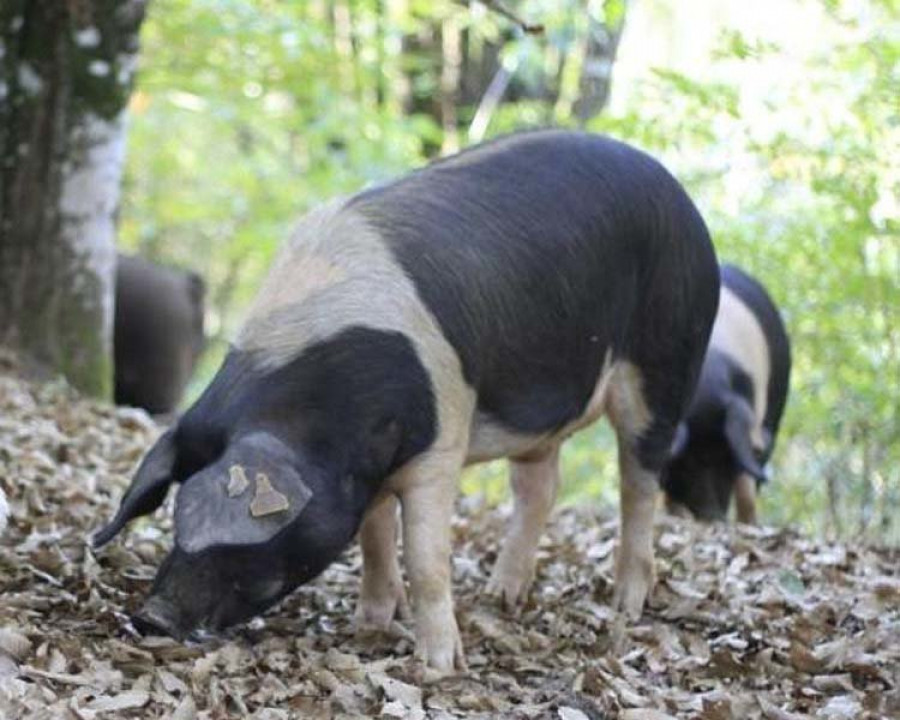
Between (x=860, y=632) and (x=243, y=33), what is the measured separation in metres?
6.99

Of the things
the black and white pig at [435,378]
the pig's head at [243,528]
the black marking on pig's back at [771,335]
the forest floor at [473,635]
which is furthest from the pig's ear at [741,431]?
the pig's head at [243,528]

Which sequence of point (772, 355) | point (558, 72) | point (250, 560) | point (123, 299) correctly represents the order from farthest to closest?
1. point (558, 72)
2. point (123, 299)
3. point (772, 355)
4. point (250, 560)

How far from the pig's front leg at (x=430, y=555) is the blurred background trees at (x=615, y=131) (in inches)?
86.8

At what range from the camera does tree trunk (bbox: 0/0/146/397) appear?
781cm

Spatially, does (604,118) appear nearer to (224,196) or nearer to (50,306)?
(50,306)

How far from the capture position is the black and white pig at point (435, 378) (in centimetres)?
456

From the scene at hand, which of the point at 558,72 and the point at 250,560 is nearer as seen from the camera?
the point at 250,560

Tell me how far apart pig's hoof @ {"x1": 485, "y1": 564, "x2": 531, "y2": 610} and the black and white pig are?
1 centimetres

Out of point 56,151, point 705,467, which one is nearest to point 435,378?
point 56,151

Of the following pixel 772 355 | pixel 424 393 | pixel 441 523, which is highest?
pixel 424 393

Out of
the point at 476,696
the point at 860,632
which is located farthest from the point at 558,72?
the point at 476,696

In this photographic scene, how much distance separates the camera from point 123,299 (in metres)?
10.9

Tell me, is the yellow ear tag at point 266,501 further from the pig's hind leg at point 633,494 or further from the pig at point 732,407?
the pig at point 732,407

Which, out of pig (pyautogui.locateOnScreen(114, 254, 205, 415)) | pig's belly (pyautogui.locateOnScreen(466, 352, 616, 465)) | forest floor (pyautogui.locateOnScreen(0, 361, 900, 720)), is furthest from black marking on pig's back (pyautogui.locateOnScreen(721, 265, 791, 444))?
pig's belly (pyautogui.locateOnScreen(466, 352, 616, 465))
